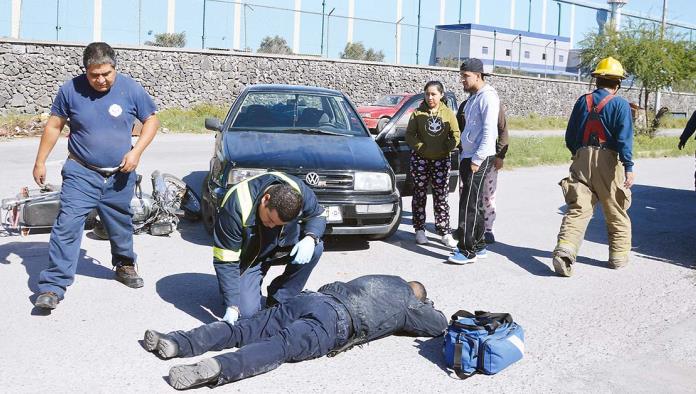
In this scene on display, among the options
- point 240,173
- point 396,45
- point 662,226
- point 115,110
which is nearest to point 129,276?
point 115,110

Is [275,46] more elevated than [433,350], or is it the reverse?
[275,46]

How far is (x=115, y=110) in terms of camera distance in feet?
20.5

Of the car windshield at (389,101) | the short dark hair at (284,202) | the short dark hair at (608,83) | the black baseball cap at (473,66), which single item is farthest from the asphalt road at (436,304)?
the car windshield at (389,101)

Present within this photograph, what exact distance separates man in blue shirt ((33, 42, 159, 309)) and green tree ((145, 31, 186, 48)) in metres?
24.0

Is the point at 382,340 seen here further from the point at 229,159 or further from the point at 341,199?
the point at 229,159

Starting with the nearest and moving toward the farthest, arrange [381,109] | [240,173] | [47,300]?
[47,300]
[240,173]
[381,109]

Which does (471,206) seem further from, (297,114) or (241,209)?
(241,209)

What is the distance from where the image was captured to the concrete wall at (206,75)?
24109 mm

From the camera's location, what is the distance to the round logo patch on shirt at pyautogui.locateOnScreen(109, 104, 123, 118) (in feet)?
20.5

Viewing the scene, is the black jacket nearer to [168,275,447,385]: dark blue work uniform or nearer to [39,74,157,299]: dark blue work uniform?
[168,275,447,385]: dark blue work uniform

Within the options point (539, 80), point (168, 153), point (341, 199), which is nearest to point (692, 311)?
point (341, 199)

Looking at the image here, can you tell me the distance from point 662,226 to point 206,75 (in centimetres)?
2080

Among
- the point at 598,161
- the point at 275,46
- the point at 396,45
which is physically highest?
the point at 396,45

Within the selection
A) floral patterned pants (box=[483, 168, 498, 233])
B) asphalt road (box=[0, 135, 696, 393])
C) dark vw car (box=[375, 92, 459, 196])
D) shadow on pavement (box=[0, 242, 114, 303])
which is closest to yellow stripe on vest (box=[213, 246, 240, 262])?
asphalt road (box=[0, 135, 696, 393])
